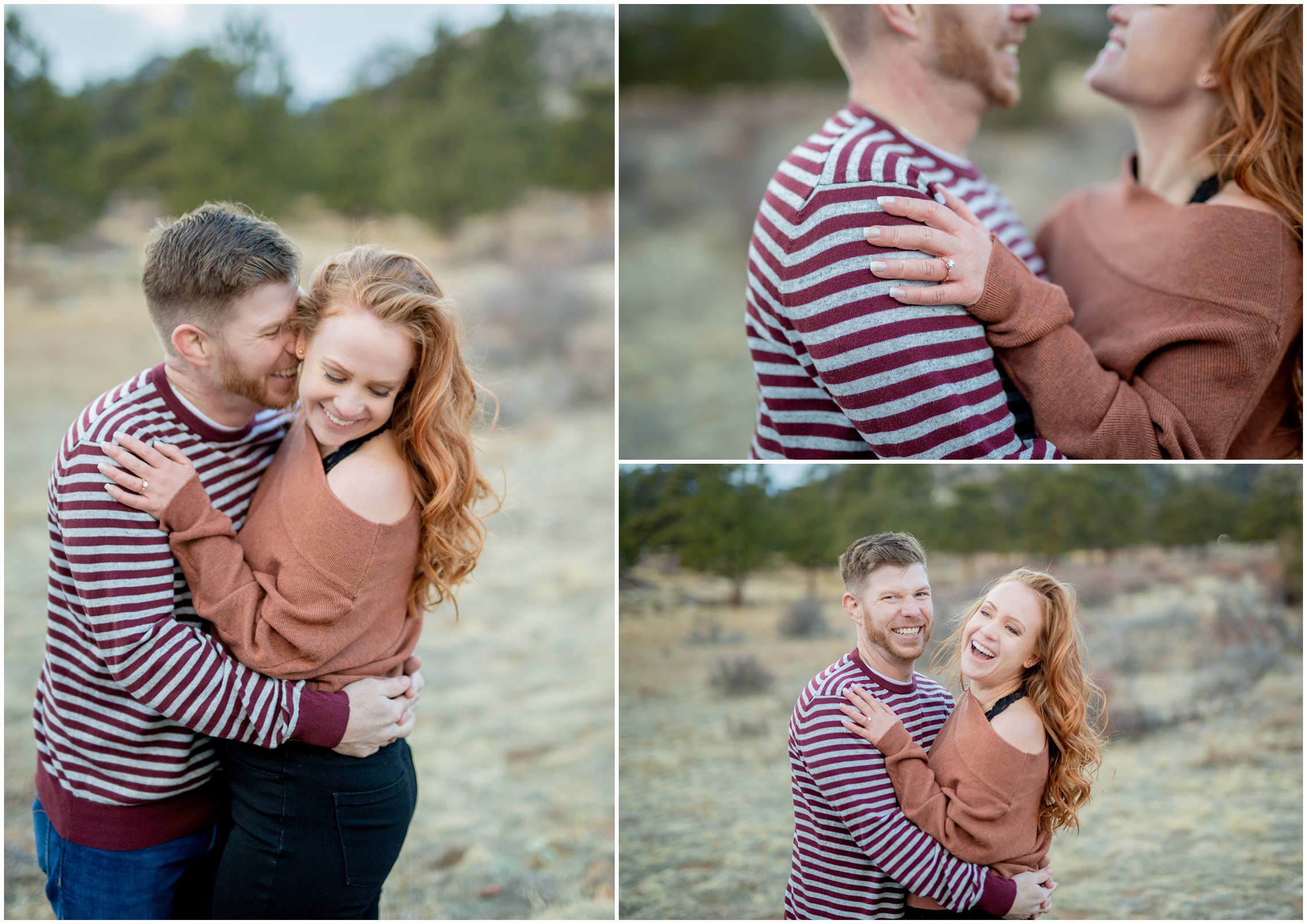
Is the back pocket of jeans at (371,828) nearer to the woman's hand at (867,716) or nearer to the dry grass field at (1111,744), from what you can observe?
the woman's hand at (867,716)

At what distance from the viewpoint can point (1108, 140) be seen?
11070mm

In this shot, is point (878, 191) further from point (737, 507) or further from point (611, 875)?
point (611, 875)

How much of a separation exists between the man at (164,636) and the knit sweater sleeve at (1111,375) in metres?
1.44

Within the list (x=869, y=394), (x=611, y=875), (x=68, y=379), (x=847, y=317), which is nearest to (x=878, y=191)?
(x=847, y=317)

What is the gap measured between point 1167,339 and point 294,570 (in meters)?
1.84

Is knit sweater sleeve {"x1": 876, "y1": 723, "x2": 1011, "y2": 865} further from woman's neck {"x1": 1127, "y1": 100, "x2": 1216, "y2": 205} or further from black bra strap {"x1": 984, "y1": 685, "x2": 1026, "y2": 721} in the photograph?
woman's neck {"x1": 1127, "y1": 100, "x2": 1216, "y2": 205}

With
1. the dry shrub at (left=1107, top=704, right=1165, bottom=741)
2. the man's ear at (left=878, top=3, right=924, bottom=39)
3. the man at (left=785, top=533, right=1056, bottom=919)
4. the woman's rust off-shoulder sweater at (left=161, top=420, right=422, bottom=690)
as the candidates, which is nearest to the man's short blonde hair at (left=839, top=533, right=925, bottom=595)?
the man at (left=785, top=533, right=1056, bottom=919)

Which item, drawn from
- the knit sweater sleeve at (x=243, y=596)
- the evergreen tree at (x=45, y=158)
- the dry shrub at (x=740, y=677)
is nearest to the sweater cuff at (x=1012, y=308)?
the knit sweater sleeve at (x=243, y=596)

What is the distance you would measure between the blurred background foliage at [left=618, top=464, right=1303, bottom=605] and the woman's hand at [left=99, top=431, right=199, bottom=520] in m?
1.15

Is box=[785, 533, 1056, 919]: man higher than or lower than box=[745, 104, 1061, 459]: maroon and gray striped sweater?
lower

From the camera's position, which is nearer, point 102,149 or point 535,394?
point 535,394

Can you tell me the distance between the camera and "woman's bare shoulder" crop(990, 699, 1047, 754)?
5.90ft

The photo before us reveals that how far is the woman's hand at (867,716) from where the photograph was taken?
1.80 m

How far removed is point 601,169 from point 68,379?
6296 mm
